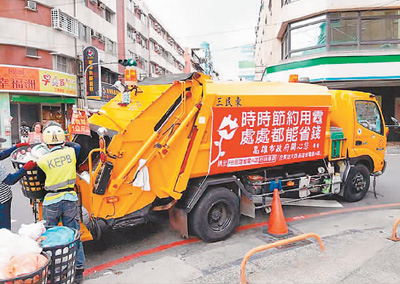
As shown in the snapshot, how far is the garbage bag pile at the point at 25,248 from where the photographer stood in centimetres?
250

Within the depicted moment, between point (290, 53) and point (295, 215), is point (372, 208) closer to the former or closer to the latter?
point (295, 215)

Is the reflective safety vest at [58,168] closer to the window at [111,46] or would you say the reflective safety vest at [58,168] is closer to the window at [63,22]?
the window at [63,22]

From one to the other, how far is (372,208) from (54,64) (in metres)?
21.0

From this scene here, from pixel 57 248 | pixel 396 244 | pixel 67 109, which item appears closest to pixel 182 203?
pixel 57 248

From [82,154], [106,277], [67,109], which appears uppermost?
[67,109]

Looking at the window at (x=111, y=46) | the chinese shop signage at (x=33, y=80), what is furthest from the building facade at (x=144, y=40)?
the chinese shop signage at (x=33, y=80)

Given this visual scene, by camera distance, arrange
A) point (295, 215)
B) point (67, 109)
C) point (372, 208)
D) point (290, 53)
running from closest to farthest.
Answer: point (295, 215) < point (372, 208) < point (290, 53) < point (67, 109)

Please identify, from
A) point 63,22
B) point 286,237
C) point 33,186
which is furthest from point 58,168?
point 63,22

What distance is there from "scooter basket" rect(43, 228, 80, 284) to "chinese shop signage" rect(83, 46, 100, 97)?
22.0 meters

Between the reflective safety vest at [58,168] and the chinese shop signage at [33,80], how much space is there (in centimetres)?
1807

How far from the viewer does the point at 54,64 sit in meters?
22.1

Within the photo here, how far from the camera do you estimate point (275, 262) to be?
4.25 metres

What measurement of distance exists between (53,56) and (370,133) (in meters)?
20.4

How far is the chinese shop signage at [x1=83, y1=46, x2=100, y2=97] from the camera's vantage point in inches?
934
